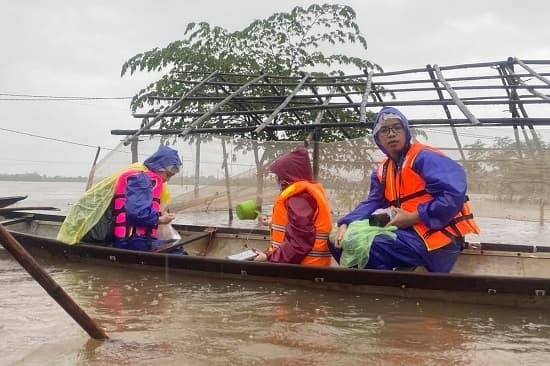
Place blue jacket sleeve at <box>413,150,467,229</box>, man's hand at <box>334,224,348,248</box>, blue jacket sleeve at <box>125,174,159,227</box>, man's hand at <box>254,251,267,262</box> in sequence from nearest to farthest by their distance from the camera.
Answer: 1. blue jacket sleeve at <box>413,150,467,229</box>
2. man's hand at <box>334,224,348,248</box>
3. man's hand at <box>254,251,267,262</box>
4. blue jacket sleeve at <box>125,174,159,227</box>

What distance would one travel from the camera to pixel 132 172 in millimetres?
7422

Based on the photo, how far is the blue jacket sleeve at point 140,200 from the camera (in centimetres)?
730

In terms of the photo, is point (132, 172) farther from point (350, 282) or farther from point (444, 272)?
point (444, 272)

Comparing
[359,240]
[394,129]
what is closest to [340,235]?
[359,240]

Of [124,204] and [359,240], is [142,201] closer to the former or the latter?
[124,204]

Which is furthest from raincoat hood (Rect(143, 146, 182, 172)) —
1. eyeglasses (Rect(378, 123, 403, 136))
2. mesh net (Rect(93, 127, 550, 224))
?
eyeglasses (Rect(378, 123, 403, 136))

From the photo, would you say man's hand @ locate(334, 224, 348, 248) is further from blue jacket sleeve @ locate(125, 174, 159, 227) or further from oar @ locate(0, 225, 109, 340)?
oar @ locate(0, 225, 109, 340)

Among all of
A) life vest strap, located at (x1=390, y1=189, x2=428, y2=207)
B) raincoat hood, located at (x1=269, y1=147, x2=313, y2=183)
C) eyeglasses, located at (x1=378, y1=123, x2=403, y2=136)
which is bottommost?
life vest strap, located at (x1=390, y1=189, x2=428, y2=207)

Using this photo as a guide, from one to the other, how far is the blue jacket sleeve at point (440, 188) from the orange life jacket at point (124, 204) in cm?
341

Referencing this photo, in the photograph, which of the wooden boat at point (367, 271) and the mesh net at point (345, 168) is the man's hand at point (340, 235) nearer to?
the wooden boat at point (367, 271)

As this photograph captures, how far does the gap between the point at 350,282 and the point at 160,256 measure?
2444 millimetres

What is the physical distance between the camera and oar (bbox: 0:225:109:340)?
395 centimetres

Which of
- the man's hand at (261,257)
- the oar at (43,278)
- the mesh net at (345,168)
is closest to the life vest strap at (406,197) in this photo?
the man's hand at (261,257)

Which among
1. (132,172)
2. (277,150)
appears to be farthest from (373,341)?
(277,150)
